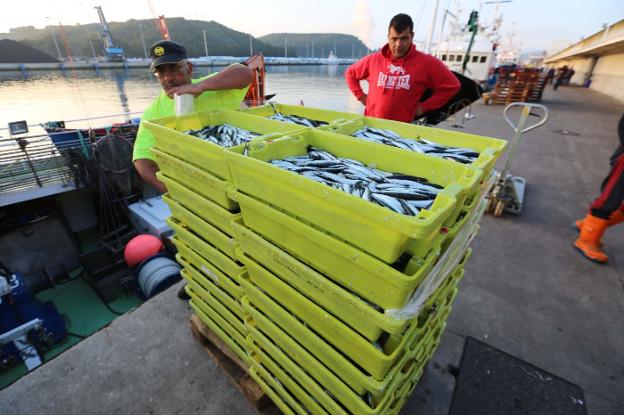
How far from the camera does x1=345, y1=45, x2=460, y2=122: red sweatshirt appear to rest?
371 cm

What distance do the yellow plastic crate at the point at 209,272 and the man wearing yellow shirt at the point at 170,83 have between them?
0.78 m

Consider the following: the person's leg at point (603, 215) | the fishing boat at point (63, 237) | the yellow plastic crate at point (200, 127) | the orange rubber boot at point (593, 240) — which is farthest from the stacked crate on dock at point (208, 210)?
the orange rubber boot at point (593, 240)

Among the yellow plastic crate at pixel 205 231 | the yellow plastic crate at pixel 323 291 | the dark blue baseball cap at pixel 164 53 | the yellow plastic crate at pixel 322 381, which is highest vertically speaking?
the dark blue baseball cap at pixel 164 53

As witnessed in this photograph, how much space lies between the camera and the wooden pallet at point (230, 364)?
221 centimetres

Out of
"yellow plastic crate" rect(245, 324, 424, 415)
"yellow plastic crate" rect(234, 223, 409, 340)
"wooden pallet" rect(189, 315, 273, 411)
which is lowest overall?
"wooden pallet" rect(189, 315, 273, 411)

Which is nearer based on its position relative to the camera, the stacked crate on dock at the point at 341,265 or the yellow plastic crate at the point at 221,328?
the stacked crate on dock at the point at 341,265

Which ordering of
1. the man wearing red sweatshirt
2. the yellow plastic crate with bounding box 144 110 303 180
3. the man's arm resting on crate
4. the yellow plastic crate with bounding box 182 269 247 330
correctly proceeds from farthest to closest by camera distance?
1. the man wearing red sweatshirt
2. the man's arm resting on crate
3. the yellow plastic crate with bounding box 182 269 247 330
4. the yellow plastic crate with bounding box 144 110 303 180

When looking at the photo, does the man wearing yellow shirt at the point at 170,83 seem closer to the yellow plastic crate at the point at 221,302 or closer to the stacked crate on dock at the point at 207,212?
the stacked crate on dock at the point at 207,212

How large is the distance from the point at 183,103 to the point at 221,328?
77.4 inches

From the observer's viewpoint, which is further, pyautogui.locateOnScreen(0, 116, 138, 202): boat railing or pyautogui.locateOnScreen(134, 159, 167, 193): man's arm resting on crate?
pyautogui.locateOnScreen(0, 116, 138, 202): boat railing

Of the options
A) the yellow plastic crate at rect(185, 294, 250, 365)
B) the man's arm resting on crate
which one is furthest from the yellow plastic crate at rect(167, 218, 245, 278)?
the man's arm resting on crate

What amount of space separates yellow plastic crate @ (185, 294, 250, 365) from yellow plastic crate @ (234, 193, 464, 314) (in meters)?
1.04

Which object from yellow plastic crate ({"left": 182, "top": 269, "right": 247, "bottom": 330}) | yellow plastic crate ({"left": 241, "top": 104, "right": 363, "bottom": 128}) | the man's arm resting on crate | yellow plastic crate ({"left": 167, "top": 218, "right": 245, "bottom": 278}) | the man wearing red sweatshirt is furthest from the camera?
the man wearing red sweatshirt

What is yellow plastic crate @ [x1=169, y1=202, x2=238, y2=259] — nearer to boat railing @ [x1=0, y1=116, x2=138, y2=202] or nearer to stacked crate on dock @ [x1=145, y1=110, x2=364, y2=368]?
stacked crate on dock @ [x1=145, y1=110, x2=364, y2=368]
